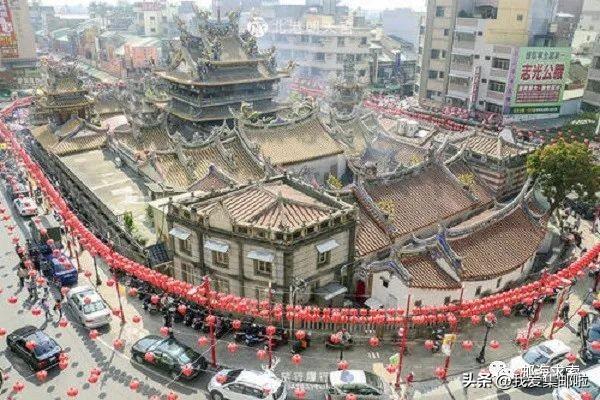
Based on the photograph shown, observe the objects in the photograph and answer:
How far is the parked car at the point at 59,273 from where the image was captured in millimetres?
38688

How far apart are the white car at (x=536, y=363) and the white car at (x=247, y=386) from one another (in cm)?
1182

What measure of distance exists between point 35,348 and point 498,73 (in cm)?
7569

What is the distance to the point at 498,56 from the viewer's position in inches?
3221

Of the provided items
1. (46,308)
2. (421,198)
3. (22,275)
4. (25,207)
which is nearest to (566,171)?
(421,198)

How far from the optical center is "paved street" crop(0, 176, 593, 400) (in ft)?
93.6

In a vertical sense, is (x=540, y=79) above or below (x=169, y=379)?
above

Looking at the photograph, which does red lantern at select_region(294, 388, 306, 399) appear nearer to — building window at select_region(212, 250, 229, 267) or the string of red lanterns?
the string of red lanterns

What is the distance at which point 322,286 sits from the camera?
34219 millimetres

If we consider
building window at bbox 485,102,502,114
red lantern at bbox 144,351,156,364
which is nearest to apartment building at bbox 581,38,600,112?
building window at bbox 485,102,502,114

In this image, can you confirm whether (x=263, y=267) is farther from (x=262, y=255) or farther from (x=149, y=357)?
(x=149, y=357)

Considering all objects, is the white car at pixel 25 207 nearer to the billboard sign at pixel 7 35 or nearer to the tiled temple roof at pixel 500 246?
the tiled temple roof at pixel 500 246

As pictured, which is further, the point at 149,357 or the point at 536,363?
the point at 536,363

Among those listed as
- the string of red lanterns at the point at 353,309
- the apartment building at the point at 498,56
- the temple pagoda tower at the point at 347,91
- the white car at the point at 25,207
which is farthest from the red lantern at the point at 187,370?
the apartment building at the point at 498,56

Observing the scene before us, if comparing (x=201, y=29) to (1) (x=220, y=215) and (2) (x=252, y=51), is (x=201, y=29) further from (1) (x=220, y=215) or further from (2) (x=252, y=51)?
(1) (x=220, y=215)
